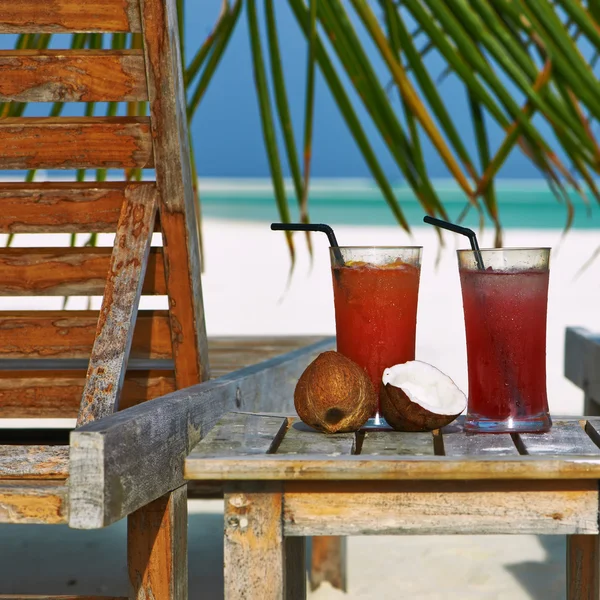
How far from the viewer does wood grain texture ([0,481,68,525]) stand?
882mm

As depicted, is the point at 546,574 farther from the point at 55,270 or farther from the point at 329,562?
the point at 55,270

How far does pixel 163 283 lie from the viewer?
1.45 metres

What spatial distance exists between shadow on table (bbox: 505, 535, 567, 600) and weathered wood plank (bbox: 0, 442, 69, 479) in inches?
57.1

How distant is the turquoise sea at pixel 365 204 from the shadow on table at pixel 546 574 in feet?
47.1

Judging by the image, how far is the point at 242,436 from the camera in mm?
944

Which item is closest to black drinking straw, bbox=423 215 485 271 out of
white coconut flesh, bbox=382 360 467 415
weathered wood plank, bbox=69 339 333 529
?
white coconut flesh, bbox=382 360 467 415

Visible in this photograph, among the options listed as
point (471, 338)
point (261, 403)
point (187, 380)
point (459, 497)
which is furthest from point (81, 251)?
point (459, 497)

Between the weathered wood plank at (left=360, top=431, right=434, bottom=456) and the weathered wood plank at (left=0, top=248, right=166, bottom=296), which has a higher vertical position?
the weathered wood plank at (left=0, top=248, right=166, bottom=296)

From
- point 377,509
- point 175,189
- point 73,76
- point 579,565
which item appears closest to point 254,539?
point 377,509

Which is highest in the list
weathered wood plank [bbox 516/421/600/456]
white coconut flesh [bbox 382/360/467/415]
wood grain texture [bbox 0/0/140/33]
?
wood grain texture [bbox 0/0/140/33]

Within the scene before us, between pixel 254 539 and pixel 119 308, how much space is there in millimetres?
491

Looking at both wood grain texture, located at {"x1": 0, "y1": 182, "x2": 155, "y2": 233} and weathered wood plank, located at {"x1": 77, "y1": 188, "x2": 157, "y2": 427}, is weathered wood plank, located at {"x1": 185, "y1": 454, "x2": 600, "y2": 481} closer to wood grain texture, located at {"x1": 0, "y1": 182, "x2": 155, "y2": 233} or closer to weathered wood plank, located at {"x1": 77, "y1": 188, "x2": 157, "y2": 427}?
weathered wood plank, located at {"x1": 77, "y1": 188, "x2": 157, "y2": 427}

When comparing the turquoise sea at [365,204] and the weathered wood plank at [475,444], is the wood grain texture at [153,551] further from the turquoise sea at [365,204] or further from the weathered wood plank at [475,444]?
the turquoise sea at [365,204]

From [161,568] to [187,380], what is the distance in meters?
0.41
